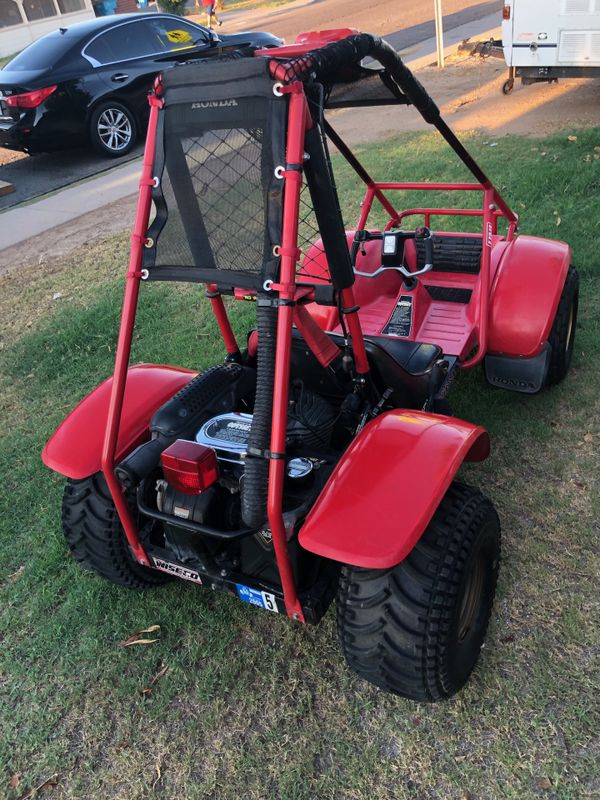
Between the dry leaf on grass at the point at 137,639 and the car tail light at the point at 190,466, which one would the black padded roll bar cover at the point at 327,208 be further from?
the dry leaf on grass at the point at 137,639

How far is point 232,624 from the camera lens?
9.34 ft

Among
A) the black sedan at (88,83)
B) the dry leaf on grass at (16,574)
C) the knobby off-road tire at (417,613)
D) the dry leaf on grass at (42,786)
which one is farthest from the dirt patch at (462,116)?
the knobby off-road tire at (417,613)

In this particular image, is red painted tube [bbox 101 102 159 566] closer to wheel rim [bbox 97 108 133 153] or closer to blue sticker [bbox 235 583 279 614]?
blue sticker [bbox 235 583 279 614]

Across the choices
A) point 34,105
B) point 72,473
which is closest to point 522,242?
point 72,473

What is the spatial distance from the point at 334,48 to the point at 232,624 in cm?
224

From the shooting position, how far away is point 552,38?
8.23 metres

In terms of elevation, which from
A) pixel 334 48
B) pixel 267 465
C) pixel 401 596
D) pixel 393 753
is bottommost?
pixel 393 753

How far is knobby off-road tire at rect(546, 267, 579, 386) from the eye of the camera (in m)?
3.68

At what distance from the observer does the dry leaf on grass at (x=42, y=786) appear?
2.37 metres

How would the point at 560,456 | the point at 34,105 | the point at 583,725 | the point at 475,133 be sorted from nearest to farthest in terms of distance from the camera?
the point at 583,725 → the point at 560,456 → the point at 475,133 → the point at 34,105

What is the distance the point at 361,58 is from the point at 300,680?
7.60 feet

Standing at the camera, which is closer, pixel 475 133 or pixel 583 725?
pixel 583 725

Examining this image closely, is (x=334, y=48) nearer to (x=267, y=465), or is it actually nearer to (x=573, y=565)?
(x=267, y=465)

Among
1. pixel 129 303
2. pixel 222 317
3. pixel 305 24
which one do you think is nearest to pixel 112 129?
pixel 222 317
